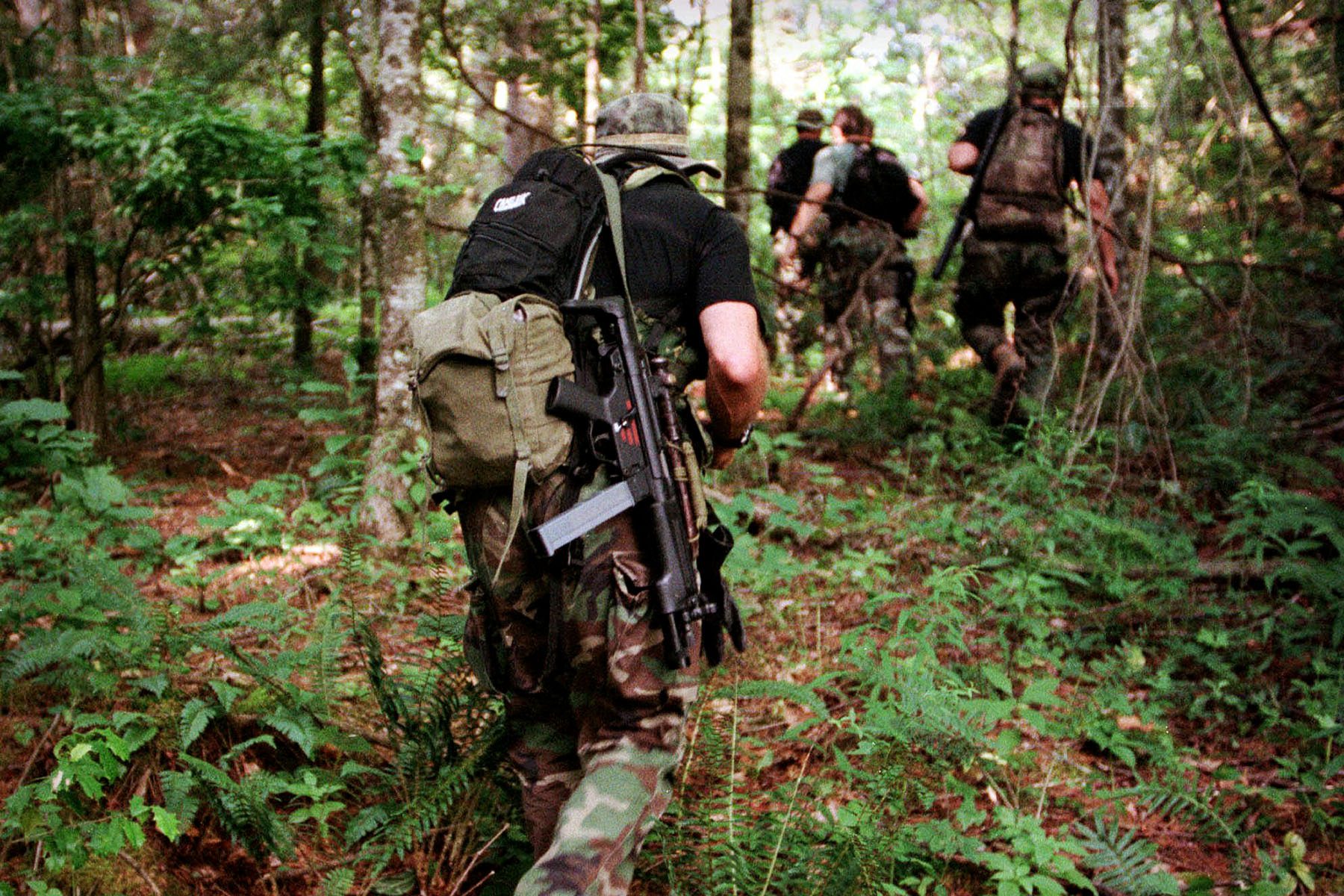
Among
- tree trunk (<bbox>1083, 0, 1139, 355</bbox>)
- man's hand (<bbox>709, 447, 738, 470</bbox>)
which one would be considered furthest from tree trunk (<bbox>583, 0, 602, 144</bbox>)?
man's hand (<bbox>709, 447, 738, 470</bbox>)

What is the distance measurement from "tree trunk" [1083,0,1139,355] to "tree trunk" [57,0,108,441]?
5393 mm

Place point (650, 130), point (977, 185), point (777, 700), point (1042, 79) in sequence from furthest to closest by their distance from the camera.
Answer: point (977, 185) → point (1042, 79) → point (777, 700) → point (650, 130)

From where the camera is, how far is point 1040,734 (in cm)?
403

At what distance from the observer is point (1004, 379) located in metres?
6.84

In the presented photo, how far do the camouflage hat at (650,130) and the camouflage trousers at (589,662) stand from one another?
3.23ft

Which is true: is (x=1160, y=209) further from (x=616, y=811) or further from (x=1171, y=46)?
(x=616, y=811)

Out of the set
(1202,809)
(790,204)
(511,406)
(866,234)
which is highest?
(790,204)

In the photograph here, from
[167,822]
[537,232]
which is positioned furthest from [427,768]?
[537,232]

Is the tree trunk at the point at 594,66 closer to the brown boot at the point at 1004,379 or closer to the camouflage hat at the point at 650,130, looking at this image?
the brown boot at the point at 1004,379

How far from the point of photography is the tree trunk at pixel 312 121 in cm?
698

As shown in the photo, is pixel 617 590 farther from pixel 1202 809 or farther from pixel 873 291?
pixel 873 291

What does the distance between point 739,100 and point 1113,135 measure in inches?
112

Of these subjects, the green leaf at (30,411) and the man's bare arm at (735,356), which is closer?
the man's bare arm at (735,356)

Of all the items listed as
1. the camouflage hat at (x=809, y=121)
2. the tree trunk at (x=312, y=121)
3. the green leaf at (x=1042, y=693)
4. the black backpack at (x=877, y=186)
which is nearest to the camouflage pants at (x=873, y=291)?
the black backpack at (x=877, y=186)
